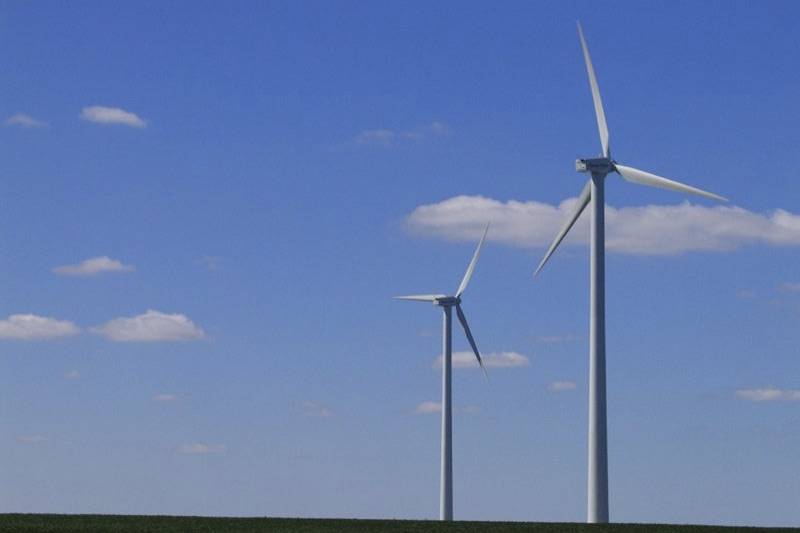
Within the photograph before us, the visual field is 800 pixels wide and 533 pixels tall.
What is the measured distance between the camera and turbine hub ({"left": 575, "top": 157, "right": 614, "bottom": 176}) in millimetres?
83125

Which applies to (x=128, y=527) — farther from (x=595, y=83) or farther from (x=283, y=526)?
(x=595, y=83)

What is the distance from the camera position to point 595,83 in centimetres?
8644

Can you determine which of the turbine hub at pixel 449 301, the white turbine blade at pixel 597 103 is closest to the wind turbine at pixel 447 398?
the turbine hub at pixel 449 301

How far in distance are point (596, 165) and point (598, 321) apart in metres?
9.61

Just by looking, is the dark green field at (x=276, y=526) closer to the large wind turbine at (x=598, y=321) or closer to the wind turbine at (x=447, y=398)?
the large wind turbine at (x=598, y=321)

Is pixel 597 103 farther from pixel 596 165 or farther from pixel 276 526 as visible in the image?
pixel 276 526

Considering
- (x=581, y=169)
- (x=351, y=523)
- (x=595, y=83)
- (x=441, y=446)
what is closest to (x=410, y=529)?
(x=351, y=523)

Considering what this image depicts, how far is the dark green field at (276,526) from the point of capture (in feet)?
205

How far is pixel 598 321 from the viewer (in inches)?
3059

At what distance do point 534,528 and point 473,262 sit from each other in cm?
4770

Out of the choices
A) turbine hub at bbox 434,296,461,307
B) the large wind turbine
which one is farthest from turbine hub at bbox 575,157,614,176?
turbine hub at bbox 434,296,461,307

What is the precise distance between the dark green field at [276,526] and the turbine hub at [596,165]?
21388 millimetres

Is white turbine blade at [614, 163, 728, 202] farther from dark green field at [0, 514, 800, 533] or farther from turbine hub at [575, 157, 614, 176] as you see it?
dark green field at [0, 514, 800, 533]

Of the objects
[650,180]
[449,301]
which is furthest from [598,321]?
[449,301]
